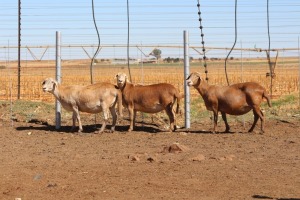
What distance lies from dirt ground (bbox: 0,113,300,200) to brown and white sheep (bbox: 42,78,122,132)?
55 cm

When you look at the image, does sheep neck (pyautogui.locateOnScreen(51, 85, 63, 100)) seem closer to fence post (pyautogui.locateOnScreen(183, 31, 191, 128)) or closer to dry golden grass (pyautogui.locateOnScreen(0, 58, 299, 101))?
dry golden grass (pyautogui.locateOnScreen(0, 58, 299, 101))

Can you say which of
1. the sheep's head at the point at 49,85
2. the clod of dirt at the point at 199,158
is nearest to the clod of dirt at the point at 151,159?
the clod of dirt at the point at 199,158

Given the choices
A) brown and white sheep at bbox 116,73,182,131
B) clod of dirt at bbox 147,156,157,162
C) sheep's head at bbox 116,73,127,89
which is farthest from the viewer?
sheep's head at bbox 116,73,127,89

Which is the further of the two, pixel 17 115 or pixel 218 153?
pixel 17 115

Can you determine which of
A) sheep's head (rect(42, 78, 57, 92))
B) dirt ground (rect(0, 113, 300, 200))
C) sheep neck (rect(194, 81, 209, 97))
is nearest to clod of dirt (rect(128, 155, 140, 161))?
dirt ground (rect(0, 113, 300, 200))

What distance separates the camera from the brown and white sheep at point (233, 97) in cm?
1593

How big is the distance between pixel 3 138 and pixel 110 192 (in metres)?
6.47

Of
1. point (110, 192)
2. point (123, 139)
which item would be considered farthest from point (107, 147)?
point (110, 192)

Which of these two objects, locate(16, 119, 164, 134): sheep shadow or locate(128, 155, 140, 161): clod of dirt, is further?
locate(16, 119, 164, 134): sheep shadow

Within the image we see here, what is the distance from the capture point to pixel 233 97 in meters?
16.1

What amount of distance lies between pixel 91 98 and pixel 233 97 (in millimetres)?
3406

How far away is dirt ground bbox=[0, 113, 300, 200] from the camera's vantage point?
9.48 meters

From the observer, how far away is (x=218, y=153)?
41.8 ft

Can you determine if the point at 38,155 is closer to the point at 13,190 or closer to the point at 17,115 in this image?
the point at 13,190
